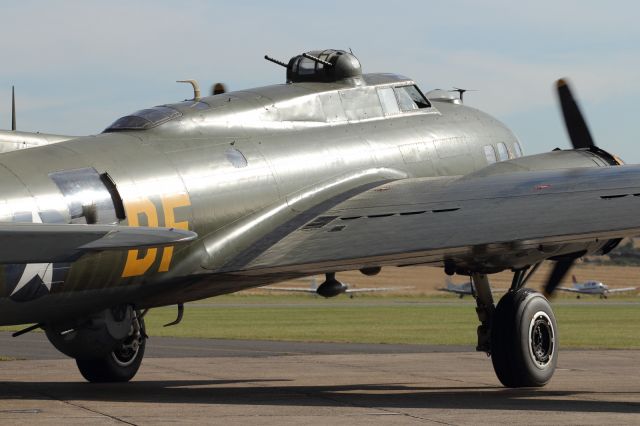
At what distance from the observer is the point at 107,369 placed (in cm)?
2320

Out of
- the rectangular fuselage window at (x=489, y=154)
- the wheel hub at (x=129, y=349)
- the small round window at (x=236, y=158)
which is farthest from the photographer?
the rectangular fuselage window at (x=489, y=154)

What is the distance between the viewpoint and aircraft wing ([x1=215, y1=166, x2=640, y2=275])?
17.9 metres

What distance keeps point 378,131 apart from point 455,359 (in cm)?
804

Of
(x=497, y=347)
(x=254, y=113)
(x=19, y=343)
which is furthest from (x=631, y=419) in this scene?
(x=19, y=343)

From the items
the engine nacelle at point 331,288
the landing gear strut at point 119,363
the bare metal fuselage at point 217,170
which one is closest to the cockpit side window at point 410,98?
the bare metal fuselage at point 217,170

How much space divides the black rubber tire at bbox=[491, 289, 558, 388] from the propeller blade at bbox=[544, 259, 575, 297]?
42.0 inches

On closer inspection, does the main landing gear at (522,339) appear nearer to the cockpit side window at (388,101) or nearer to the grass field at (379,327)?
the cockpit side window at (388,101)

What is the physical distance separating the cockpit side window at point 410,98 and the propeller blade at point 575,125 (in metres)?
3.16

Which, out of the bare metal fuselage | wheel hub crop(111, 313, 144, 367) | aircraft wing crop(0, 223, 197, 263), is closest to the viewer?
aircraft wing crop(0, 223, 197, 263)

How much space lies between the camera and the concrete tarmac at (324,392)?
1691cm

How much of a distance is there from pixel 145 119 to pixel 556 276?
8.24m

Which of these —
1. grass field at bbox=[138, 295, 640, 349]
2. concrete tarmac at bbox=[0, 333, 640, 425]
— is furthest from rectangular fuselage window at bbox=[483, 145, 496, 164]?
grass field at bbox=[138, 295, 640, 349]

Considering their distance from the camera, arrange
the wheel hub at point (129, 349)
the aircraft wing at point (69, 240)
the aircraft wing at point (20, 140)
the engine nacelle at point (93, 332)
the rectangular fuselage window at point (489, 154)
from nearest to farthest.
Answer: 1. the aircraft wing at point (69, 240)
2. the engine nacelle at point (93, 332)
3. the aircraft wing at point (20, 140)
4. the wheel hub at point (129, 349)
5. the rectangular fuselage window at point (489, 154)

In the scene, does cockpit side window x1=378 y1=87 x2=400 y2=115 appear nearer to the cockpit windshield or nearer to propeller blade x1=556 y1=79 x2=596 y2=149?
Result: propeller blade x1=556 y1=79 x2=596 y2=149
